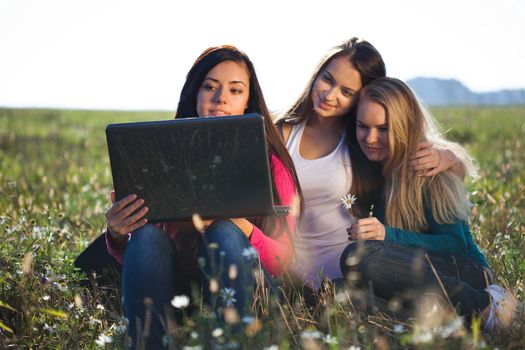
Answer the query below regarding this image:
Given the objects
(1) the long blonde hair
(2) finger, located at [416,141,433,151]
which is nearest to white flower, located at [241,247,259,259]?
(1) the long blonde hair

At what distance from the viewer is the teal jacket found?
3.74 meters

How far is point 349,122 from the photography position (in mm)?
4227

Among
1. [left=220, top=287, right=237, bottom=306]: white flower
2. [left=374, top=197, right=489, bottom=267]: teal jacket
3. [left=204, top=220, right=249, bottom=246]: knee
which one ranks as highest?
[left=204, top=220, right=249, bottom=246]: knee

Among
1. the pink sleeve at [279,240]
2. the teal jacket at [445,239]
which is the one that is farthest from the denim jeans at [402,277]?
the pink sleeve at [279,240]

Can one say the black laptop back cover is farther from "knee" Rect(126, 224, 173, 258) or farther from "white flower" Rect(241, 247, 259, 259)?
"white flower" Rect(241, 247, 259, 259)

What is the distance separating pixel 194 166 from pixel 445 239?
4.93 feet

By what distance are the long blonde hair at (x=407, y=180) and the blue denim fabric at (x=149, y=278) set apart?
1315 millimetres

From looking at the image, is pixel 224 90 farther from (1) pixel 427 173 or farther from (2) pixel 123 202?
(1) pixel 427 173

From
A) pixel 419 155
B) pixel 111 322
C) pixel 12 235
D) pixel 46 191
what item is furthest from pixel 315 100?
pixel 46 191

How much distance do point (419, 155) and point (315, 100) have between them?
25.9 inches

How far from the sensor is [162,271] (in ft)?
10.2

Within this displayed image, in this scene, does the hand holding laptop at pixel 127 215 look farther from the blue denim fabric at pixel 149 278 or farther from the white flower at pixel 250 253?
the white flower at pixel 250 253

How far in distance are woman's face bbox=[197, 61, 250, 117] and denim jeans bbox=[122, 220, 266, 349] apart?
799mm

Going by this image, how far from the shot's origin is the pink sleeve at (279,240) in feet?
11.3
